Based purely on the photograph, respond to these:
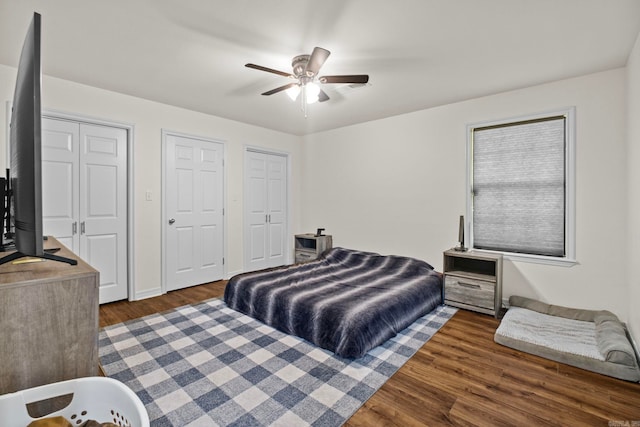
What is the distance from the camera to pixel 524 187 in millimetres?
3244

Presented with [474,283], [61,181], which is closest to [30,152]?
[61,181]

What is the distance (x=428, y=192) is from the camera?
3953 mm

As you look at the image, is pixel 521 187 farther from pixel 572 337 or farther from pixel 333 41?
pixel 333 41

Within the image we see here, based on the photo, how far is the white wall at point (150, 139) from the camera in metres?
3.06

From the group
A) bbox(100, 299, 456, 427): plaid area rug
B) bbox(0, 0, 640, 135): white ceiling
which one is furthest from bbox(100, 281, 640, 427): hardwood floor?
bbox(0, 0, 640, 135): white ceiling

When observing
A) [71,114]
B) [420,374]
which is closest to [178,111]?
[71,114]

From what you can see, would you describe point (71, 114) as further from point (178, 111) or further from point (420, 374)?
point (420, 374)

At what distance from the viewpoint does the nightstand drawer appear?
3.11 m

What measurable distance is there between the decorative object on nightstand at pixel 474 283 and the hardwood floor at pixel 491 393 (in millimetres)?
645

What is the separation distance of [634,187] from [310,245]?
403cm

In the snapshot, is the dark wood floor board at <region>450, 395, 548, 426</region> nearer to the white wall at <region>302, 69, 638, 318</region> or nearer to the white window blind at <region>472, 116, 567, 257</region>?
the white wall at <region>302, 69, 638, 318</region>

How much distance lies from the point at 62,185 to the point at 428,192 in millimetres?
4145

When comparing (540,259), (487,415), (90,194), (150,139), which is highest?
(150,139)

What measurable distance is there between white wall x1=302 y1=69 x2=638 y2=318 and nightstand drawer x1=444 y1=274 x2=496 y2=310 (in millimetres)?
A: 383
